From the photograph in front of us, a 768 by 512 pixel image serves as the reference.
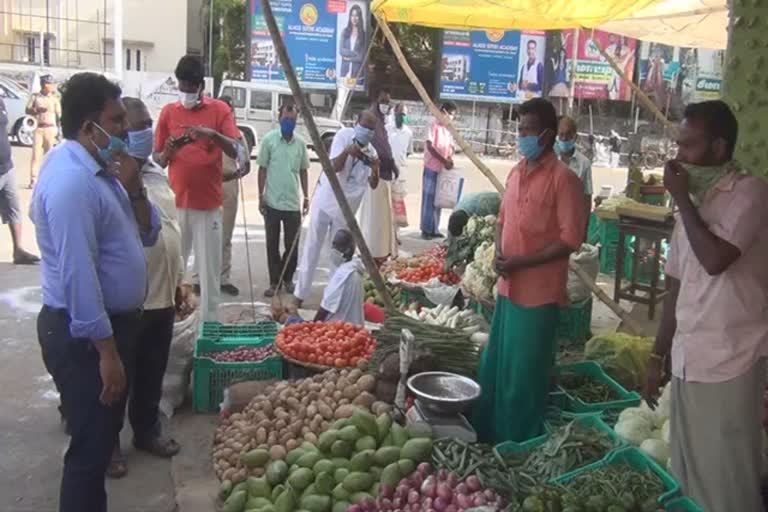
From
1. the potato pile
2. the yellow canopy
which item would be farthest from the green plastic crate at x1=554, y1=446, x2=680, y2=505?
the yellow canopy

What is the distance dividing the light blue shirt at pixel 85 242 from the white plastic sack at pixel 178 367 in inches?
77.8

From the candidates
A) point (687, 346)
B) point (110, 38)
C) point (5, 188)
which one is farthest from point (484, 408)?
point (110, 38)

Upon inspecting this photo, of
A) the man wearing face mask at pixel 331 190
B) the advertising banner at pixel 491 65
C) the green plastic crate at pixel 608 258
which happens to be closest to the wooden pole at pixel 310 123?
the man wearing face mask at pixel 331 190

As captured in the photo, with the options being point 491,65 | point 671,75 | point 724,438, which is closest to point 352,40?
point 491,65

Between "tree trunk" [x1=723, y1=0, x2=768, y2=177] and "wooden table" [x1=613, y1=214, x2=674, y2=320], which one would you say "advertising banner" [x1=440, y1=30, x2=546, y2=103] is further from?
"tree trunk" [x1=723, y1=0, x2=768, y2=177]

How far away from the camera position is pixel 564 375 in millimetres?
4945

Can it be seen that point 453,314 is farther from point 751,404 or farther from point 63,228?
point 63,228

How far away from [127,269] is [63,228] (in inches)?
15.3

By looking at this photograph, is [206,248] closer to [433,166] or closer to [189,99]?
[189,99]

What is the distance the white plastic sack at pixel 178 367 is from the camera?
503cm

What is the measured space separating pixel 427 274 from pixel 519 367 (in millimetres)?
3390

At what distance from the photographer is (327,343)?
199 inches

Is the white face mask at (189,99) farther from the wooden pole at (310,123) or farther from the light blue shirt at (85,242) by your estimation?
the light blue shirt at (85,242)

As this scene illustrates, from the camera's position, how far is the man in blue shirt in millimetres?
2848
